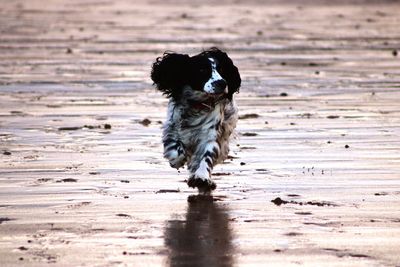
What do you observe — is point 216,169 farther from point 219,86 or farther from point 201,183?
point 201,183

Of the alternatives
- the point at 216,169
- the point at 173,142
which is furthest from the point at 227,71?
the point at 216,169

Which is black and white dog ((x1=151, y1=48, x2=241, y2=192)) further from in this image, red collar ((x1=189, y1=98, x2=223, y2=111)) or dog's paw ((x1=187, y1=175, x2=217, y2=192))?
dog's paw ((x1=187, y1=175, x2=217, y2=192))

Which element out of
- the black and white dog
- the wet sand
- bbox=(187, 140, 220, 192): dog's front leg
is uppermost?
the black and white dog

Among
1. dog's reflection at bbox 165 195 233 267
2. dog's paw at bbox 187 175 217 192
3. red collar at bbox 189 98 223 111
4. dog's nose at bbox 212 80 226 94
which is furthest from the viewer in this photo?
red collar at bbox 189 98 223 111

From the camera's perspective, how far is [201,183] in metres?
10.7

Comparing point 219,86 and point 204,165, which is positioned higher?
point 219,86

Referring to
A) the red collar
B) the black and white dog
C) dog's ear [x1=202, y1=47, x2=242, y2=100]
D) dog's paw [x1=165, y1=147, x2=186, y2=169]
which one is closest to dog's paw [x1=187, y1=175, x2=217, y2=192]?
the black and white dog

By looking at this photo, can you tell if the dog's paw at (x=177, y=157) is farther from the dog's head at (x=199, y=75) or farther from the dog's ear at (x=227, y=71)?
the dog's ear at (x=227, y=71)

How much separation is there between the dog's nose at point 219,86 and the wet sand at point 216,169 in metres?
0.77

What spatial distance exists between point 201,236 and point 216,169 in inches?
119

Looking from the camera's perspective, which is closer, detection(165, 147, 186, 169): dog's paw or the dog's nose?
the dog's nose

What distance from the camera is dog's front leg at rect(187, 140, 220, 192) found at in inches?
423

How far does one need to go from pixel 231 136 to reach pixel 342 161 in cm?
117

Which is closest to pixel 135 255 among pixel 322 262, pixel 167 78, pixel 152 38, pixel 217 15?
pixel 322 262
